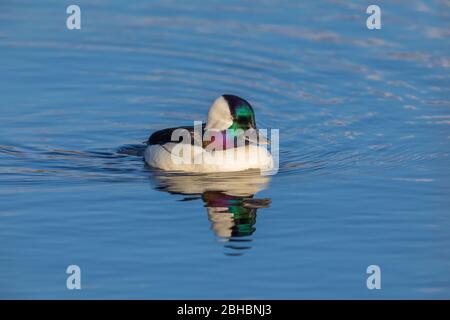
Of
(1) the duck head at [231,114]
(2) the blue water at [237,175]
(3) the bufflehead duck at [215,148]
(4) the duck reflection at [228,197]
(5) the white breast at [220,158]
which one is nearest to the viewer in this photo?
(2) the blue water at [237,175]

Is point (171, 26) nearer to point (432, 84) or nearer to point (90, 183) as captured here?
point (432, 84)

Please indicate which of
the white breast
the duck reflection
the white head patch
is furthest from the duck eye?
the duck reflection

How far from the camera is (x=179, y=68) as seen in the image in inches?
821

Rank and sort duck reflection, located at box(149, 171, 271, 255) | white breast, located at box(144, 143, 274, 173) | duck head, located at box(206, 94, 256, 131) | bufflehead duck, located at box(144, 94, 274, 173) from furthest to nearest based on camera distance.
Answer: white breast, located at box(144, 143, 274, 173) → bufflehead duck, located at box(144, 94, 274, 173) → duck head, located at box(206, 94, 256, 131) → duck reflection, located at box(149, 171, 271, 255)

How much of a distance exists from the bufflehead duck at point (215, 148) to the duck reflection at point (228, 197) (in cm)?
16

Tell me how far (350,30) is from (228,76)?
2828 mm

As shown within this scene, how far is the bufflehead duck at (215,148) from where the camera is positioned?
16594mm

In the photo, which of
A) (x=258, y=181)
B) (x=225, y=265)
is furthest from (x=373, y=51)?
(x=225, y=265)

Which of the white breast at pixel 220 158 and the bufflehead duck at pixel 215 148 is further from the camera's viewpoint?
the white breast at pixel 220 158

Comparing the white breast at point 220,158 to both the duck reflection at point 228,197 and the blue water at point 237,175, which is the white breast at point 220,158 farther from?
the blue water at point 237,175

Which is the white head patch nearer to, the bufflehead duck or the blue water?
the bufflehead duck

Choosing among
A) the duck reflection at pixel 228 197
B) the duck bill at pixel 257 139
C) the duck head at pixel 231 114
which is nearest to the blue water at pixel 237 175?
the duck reflection at pixel 228 197

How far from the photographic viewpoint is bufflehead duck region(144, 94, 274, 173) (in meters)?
16.6

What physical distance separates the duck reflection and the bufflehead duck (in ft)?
0.51
